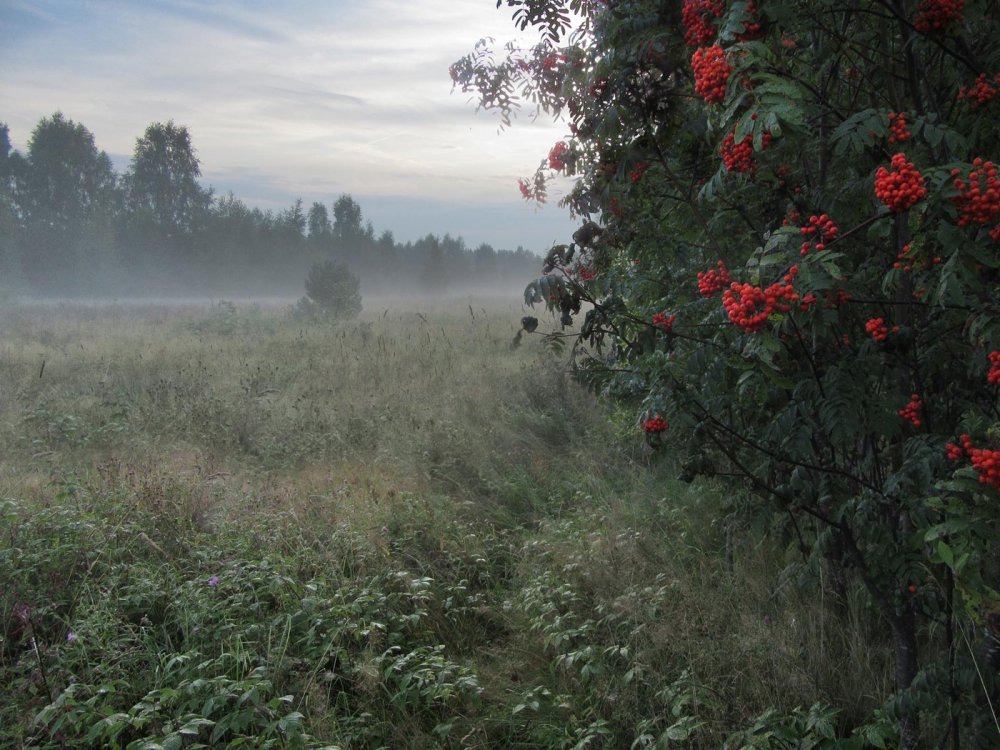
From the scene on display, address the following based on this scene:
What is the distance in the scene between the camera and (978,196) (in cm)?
151

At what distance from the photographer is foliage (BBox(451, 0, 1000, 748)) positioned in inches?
66.2

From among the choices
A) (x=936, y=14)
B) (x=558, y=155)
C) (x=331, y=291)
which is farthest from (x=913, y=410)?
(x=331, y=291)

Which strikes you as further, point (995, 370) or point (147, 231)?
point (147, 231)

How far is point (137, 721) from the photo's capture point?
7.64ft

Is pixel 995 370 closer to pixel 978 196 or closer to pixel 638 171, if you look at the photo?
pixel 978 196

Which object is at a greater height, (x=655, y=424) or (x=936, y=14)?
(x=936, y=14)

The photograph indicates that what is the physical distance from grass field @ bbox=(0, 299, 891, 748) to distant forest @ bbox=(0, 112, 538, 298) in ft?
95.2

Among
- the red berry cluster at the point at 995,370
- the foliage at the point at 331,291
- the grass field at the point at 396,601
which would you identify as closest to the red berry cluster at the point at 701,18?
the red berry cluster at the point at 995,370

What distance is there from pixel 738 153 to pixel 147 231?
47591 mm

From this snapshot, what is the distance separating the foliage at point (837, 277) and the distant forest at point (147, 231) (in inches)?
1261

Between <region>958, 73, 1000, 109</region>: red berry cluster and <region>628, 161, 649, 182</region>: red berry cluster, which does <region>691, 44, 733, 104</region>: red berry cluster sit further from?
<region>628, 161, 649, 182</region>: red berry cluster

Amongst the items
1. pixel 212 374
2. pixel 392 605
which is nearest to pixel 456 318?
pixel 212 374

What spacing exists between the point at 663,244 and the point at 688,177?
363 mm

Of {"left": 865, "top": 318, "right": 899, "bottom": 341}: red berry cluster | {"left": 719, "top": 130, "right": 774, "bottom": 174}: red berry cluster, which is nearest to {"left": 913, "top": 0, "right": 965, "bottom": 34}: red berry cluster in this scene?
{"left": 719, "top": 130, "right": 774, "bottom": 174}: red berry cluster
